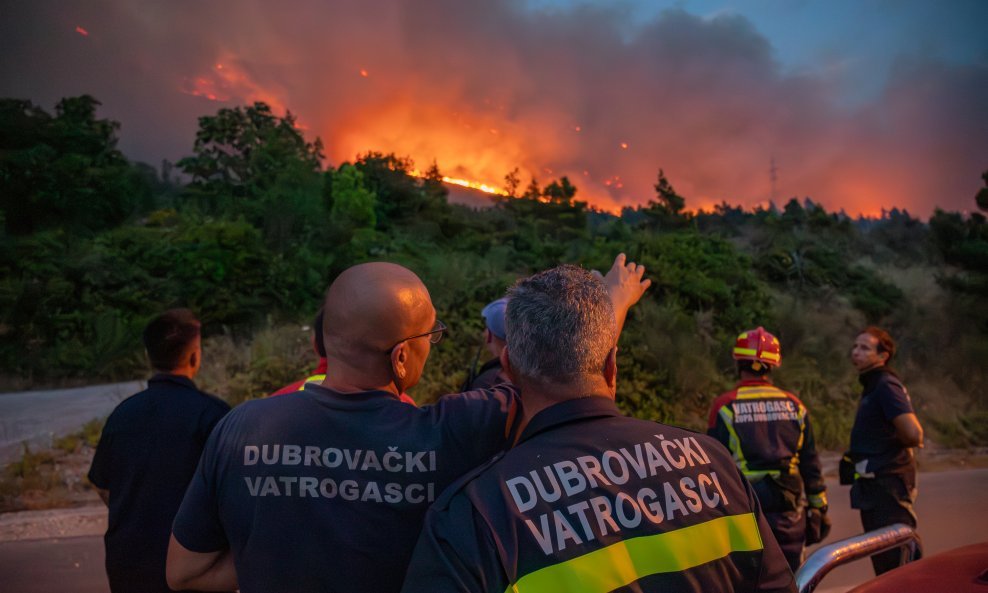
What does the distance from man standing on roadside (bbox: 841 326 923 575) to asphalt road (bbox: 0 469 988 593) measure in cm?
103

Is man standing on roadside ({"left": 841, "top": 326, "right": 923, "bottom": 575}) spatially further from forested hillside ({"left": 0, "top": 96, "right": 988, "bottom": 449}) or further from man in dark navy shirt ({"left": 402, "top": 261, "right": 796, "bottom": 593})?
forested hillside ({"left": 0, "top": 96, "right": 988, "bottom": 449})

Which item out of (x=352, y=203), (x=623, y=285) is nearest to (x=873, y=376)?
(x=623, y=285)

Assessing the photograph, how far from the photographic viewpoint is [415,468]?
4.95 ft

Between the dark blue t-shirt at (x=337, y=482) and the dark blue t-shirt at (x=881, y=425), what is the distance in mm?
3374

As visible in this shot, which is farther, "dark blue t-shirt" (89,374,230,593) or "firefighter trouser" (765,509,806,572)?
"firefighter trouser" (765,509,806,572)

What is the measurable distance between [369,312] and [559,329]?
0.48 m

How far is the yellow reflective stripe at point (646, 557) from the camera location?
48.4 inches

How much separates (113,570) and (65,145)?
19.5m

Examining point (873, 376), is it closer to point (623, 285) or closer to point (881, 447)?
point (881, 447)

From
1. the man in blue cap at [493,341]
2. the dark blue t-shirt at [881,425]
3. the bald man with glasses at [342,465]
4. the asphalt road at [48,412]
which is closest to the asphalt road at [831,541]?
the dark blue t-shirt at [881,425]

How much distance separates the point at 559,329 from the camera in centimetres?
145

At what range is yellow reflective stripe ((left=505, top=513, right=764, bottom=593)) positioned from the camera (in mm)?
1229

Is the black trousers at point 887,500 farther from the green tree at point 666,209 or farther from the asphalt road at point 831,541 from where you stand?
the green tree at point 666,209

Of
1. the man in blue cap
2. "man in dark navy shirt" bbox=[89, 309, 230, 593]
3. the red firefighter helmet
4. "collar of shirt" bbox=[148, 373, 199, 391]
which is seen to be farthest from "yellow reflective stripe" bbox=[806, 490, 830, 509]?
"collar of shirt" bbox=[148, 373, 199, 391]
